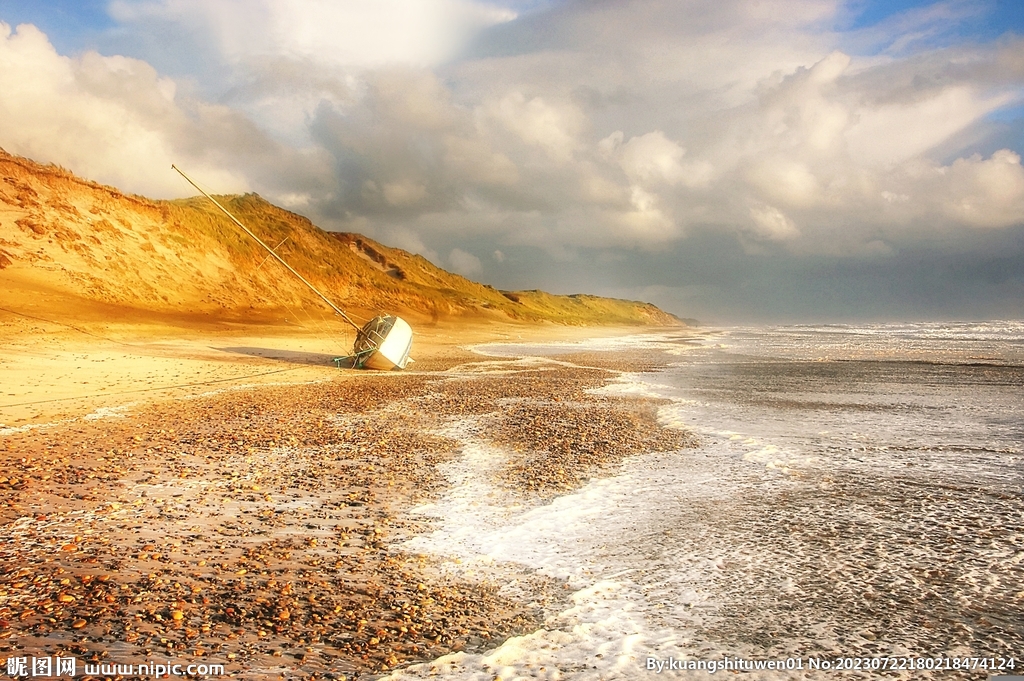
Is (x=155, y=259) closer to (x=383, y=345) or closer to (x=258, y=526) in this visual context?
(x=383, y=345)

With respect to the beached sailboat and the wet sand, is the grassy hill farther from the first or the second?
the wet sand

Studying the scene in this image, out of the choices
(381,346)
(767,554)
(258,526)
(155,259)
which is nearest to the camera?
(767,554)

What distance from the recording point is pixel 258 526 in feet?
28.6

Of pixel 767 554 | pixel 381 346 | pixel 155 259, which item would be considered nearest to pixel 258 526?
pixel 767 554

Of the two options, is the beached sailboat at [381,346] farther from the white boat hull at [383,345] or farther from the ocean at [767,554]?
the ocean at [767,554]

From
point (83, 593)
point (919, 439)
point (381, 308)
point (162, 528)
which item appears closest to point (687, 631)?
point (83, 593)

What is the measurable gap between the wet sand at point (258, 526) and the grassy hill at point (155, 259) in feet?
132

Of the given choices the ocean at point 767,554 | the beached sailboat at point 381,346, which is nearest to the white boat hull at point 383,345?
the beached sailboat at point 381,346

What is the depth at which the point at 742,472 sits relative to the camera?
1170 centimetres

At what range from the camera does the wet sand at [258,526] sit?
224 inches

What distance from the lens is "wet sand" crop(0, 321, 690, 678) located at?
570 cm

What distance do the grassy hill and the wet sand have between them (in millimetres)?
40373

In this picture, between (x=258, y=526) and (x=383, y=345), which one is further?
(x=383, y=345)

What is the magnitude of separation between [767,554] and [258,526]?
706cm
